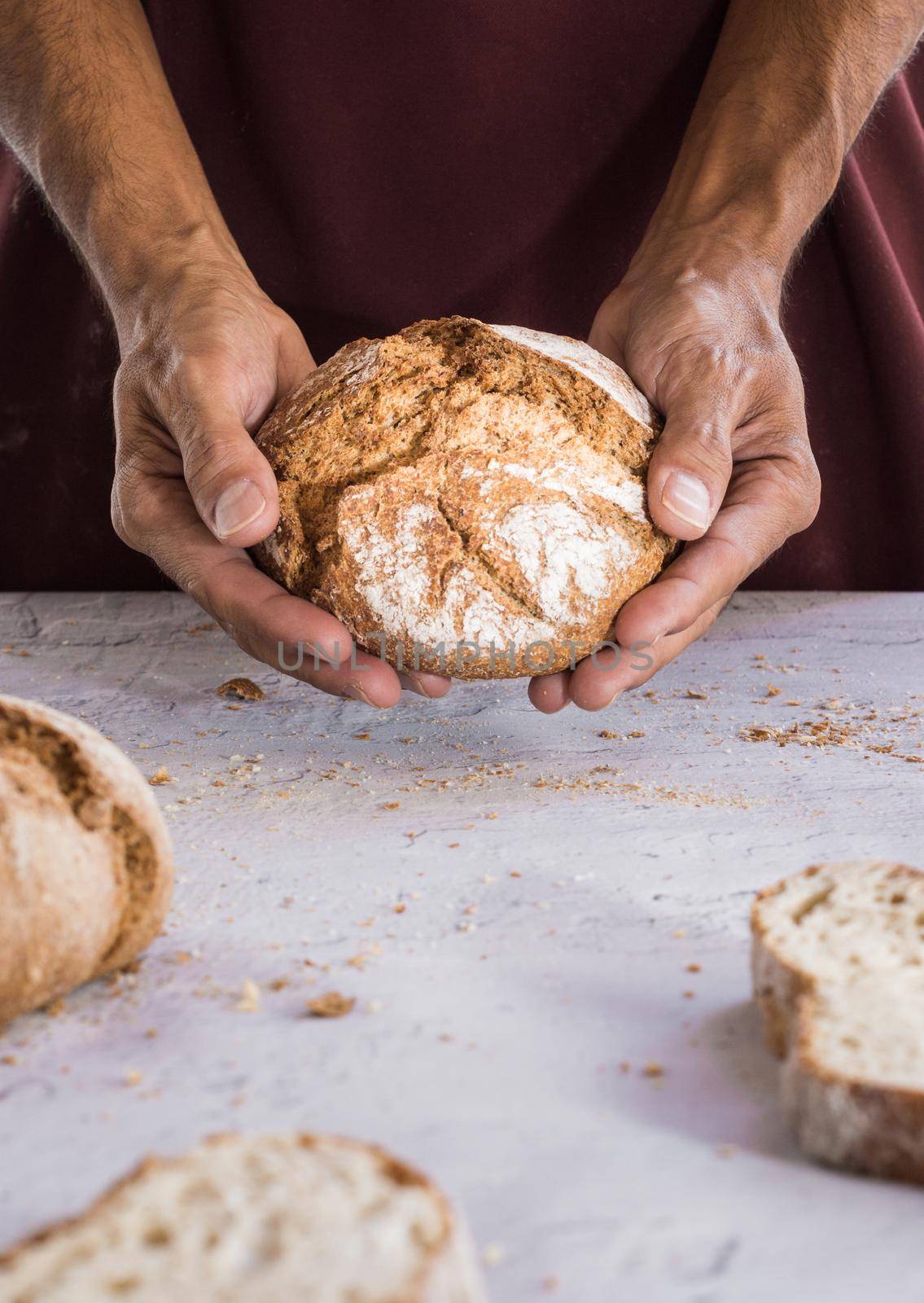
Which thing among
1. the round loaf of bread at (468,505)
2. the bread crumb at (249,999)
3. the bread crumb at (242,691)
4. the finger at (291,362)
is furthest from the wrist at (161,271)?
the bread crumb at (249,999)

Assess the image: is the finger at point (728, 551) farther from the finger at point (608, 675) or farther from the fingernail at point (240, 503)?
the fingernail at point (240, 503)

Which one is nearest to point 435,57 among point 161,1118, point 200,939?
point 200,939

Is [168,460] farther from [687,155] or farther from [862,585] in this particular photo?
[862,585]

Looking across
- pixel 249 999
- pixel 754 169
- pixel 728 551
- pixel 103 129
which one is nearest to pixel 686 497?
pixel 728 551

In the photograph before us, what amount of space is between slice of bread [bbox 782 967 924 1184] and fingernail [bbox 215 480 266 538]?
132 cm

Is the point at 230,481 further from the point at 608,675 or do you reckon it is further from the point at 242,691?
the point at 608,675

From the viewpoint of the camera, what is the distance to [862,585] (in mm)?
3930

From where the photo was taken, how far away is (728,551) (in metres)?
2.35

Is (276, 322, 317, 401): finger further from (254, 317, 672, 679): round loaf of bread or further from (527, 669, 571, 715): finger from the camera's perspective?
(527, 669, 571, 715): finger

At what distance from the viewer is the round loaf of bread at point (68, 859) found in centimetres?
136

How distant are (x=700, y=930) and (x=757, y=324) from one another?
1485 millimetres

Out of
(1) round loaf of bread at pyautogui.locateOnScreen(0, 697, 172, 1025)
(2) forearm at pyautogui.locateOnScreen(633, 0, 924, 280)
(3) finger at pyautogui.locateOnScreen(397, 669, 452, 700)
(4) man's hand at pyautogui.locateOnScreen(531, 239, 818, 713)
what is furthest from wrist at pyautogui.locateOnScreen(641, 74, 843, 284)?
(1) round loaf of bread at pyautogui.locateOnScreen(0, 697, 172, 1025)

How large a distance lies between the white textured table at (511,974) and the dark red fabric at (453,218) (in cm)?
117

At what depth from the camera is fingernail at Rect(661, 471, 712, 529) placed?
7.20 feet
